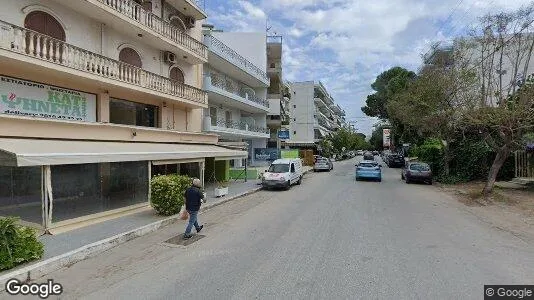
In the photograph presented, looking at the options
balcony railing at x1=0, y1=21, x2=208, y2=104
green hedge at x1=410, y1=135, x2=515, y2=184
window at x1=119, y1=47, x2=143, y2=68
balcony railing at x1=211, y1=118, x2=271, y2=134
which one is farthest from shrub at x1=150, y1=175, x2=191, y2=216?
green hedge at x1=410, y1=135, x2=515, y2=184

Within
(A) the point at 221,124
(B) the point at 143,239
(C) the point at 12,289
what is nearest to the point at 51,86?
(B) the point at 143,239

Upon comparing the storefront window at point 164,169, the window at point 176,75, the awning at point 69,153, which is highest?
the window at point 176,75

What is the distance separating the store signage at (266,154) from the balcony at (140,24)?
60.4 ft

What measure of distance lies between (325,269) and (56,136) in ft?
31.4

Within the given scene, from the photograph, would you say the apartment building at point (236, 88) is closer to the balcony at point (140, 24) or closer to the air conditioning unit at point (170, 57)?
the balcony at point (140, 24)

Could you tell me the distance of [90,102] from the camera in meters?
13.9

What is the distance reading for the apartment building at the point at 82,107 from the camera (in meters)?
9.87

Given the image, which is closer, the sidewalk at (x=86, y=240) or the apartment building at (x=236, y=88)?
the sidewalk at (x=86, y=240)

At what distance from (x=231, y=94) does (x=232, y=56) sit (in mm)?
3214

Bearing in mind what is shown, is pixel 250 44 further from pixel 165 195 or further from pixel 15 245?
pixel 15 245

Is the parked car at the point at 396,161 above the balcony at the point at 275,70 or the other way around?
the other way around

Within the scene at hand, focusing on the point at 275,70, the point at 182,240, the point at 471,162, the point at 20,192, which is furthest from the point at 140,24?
the point at 275,70

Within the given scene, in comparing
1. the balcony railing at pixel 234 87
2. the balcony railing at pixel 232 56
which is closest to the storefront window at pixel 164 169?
the balcony railing at pixel 232 56

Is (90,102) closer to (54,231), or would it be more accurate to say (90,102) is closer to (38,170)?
(38,170)
